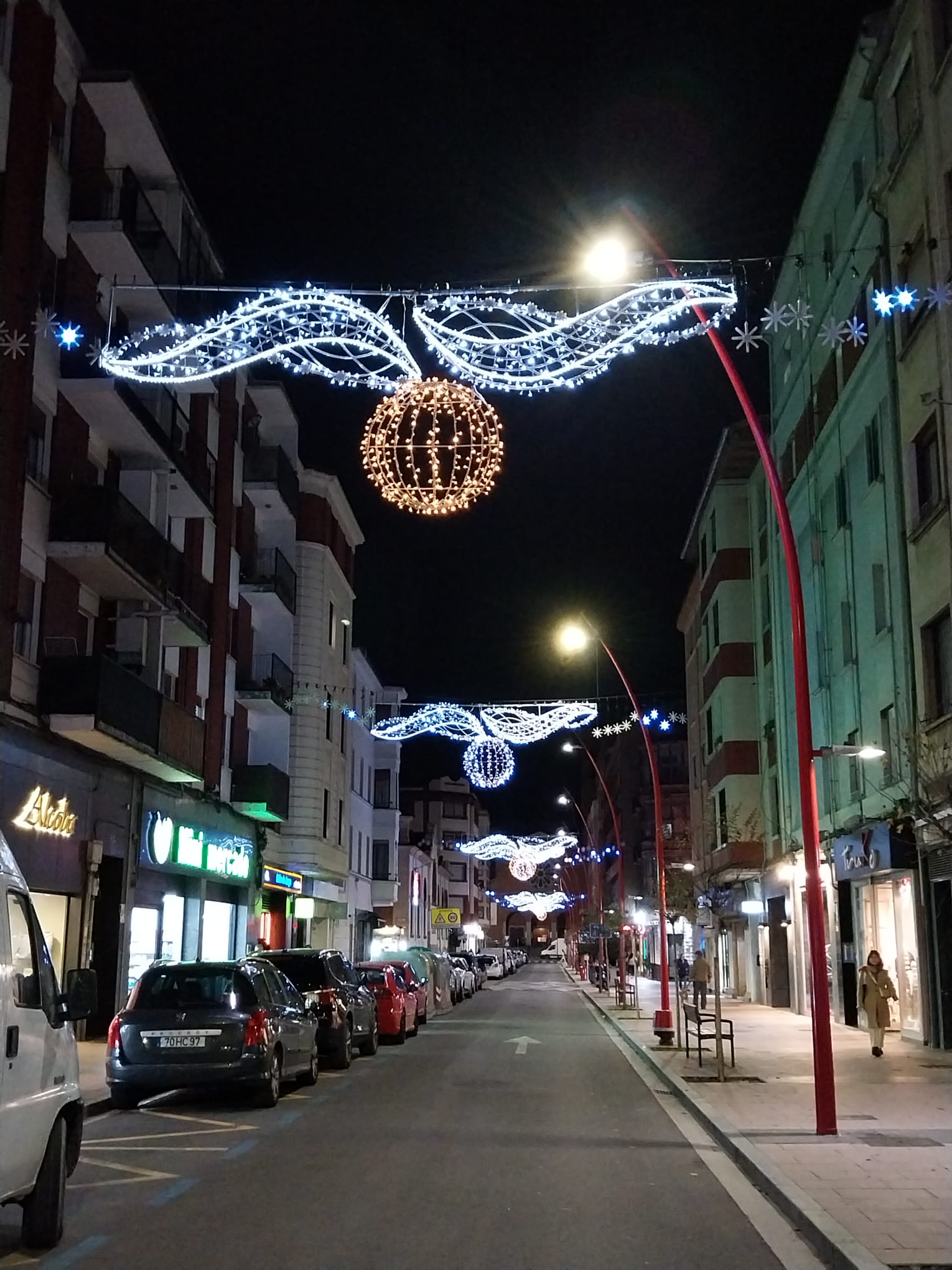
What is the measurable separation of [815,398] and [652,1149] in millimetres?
22315

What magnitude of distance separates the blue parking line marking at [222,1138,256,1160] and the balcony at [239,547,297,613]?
Result: 79.4 ft

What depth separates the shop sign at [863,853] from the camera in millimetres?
24234

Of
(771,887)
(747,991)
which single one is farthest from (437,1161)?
(747,991)

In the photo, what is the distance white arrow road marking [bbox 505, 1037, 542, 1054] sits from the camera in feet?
78.0

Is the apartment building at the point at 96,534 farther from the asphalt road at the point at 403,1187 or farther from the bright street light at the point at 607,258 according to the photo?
the asphalt road at the point at 403,1187

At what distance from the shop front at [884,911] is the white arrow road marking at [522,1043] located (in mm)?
7061

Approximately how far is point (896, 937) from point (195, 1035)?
16.6m

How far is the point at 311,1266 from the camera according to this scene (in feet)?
24.1

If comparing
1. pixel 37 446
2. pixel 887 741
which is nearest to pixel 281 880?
pixel 37 446

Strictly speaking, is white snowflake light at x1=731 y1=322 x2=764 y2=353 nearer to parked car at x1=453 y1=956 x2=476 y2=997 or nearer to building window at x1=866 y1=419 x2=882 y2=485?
building window at x1=866 y1=419 x2=882 y2=485

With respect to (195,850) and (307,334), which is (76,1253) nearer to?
(307,334)

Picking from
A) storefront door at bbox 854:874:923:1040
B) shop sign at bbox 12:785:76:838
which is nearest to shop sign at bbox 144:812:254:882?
shop sign at bbox 12:785:76:838

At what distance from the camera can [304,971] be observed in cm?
2084

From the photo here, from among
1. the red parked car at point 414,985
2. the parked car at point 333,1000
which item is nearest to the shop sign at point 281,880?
the red parked car at point 414,985
